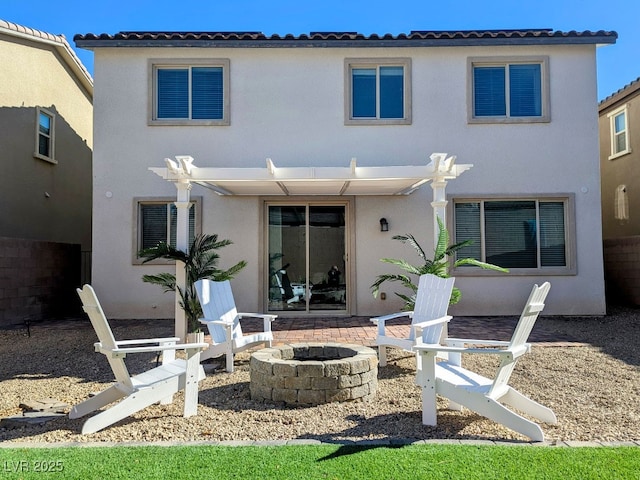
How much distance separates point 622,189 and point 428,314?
11844 mm

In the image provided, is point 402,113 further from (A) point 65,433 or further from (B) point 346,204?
(A) point 65,433

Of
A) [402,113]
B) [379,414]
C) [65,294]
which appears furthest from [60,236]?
[379,414]

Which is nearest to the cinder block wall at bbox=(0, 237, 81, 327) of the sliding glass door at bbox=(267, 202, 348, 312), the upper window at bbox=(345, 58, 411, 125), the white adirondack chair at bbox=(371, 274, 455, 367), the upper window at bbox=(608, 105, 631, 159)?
the sliding glass door at bbox=(267, 202, 348, 312)

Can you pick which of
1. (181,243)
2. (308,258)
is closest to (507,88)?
(308,258)

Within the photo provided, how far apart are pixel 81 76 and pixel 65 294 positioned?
7.89m

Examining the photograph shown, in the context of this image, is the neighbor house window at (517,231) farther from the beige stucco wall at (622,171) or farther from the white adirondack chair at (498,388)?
the white adirondack chair at (498,388)

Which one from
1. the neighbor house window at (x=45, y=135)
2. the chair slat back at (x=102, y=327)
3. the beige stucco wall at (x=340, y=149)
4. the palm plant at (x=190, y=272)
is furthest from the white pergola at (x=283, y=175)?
the neighbor house window at (x=45, y=135)

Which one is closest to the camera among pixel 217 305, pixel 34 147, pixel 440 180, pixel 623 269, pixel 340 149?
pixel 217 305

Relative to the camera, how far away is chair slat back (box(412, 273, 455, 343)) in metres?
6.10

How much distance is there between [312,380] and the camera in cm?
481

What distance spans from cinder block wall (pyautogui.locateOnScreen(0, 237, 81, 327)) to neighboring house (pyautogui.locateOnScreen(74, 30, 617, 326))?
1.93 metres

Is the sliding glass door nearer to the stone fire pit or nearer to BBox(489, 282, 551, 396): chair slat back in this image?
the stone fire pit

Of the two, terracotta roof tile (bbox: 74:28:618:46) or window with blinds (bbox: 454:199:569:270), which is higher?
terracotta roof tile (bbox: 74:28:618:46)

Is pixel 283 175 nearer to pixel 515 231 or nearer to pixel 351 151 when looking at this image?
pixel 351 151
